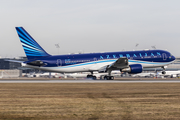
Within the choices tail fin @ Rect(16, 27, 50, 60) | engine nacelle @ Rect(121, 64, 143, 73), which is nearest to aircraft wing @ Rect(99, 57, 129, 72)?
engine nacelle @ Rect(121, 64, 143, 73)

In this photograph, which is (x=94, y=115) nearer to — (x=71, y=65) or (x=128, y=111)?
(x=128, y=111)

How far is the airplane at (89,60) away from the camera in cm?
5172

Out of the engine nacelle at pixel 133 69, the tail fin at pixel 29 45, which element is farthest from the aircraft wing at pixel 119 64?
the tail fin at pixel 29 45

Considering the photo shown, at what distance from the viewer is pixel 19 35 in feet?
173

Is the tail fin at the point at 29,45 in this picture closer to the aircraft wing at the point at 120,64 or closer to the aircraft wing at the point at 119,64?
the aircraft wing at the point at 119,64

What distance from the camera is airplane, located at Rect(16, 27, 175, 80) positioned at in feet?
170

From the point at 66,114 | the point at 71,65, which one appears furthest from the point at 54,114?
the point at 71,65

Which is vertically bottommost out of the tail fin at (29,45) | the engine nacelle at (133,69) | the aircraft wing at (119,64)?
the engine nacelle at (133,69)

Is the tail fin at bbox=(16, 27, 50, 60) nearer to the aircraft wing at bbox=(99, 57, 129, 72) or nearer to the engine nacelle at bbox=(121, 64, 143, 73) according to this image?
the aircraft wing at bbox=(99, 57, 129, 72)

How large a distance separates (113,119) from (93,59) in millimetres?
41220

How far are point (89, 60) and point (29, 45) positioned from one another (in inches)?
488

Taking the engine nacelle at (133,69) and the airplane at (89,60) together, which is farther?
the airplane at (89,60)

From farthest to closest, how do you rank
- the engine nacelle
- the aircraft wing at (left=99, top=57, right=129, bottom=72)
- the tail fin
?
the tail fin
the engine nacelle
the aircraft wing at (left=99, top=57, right=129, bottom=72)

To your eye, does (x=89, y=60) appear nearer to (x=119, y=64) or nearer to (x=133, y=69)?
(x=119, y=64)
